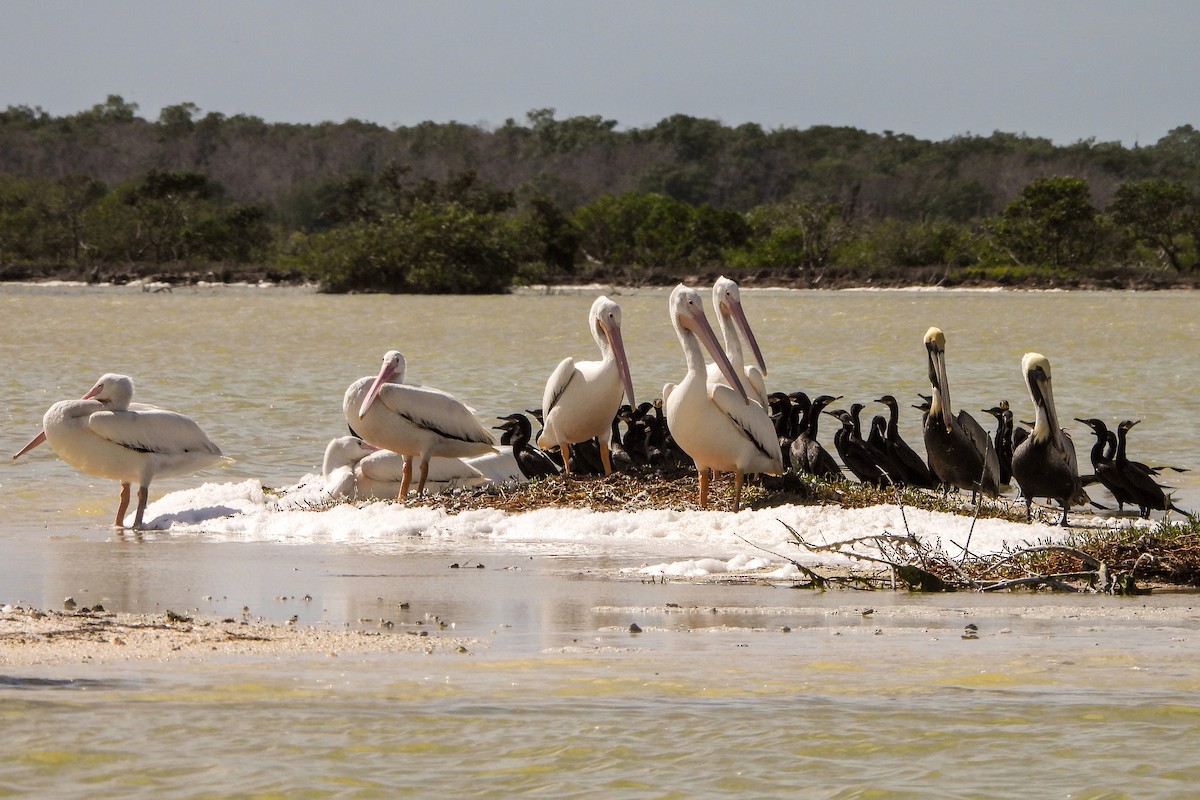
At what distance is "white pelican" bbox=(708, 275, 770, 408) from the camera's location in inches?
364

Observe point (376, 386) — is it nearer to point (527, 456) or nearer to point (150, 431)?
point (527, 456)

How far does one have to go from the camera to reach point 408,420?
30.6 ft

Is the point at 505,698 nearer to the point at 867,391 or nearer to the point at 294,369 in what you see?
the point at 867,391

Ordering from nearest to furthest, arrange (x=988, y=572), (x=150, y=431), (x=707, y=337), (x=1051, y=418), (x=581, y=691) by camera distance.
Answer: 1. (x=581, y=691)
2. (x=988, y=572)
3. (x=1051, y=418)
4. (x=707, y=337)
5. (x=150, y=431)

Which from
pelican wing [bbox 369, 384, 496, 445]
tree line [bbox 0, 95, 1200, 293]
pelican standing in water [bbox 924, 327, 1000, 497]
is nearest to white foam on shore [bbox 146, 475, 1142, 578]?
pelican wing [bbox 369, 384, 496, 445]

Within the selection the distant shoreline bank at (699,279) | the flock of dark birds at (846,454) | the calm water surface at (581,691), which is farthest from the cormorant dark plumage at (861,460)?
the distant shoreline bank at (699,279)

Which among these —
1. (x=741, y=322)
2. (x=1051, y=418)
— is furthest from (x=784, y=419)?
(x=1051, y=418)

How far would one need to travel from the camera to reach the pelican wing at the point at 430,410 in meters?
9.30

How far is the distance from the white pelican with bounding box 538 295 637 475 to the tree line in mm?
39491

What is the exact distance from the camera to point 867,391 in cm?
1883

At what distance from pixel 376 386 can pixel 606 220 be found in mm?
51259

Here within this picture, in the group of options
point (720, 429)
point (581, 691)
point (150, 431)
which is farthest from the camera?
point (150, 431)

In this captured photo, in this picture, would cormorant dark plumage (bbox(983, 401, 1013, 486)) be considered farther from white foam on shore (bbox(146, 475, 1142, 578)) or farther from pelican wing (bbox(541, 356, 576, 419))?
pelican wing (bbox(541, 356, 576, 419))

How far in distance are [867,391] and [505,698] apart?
14.7 metres
